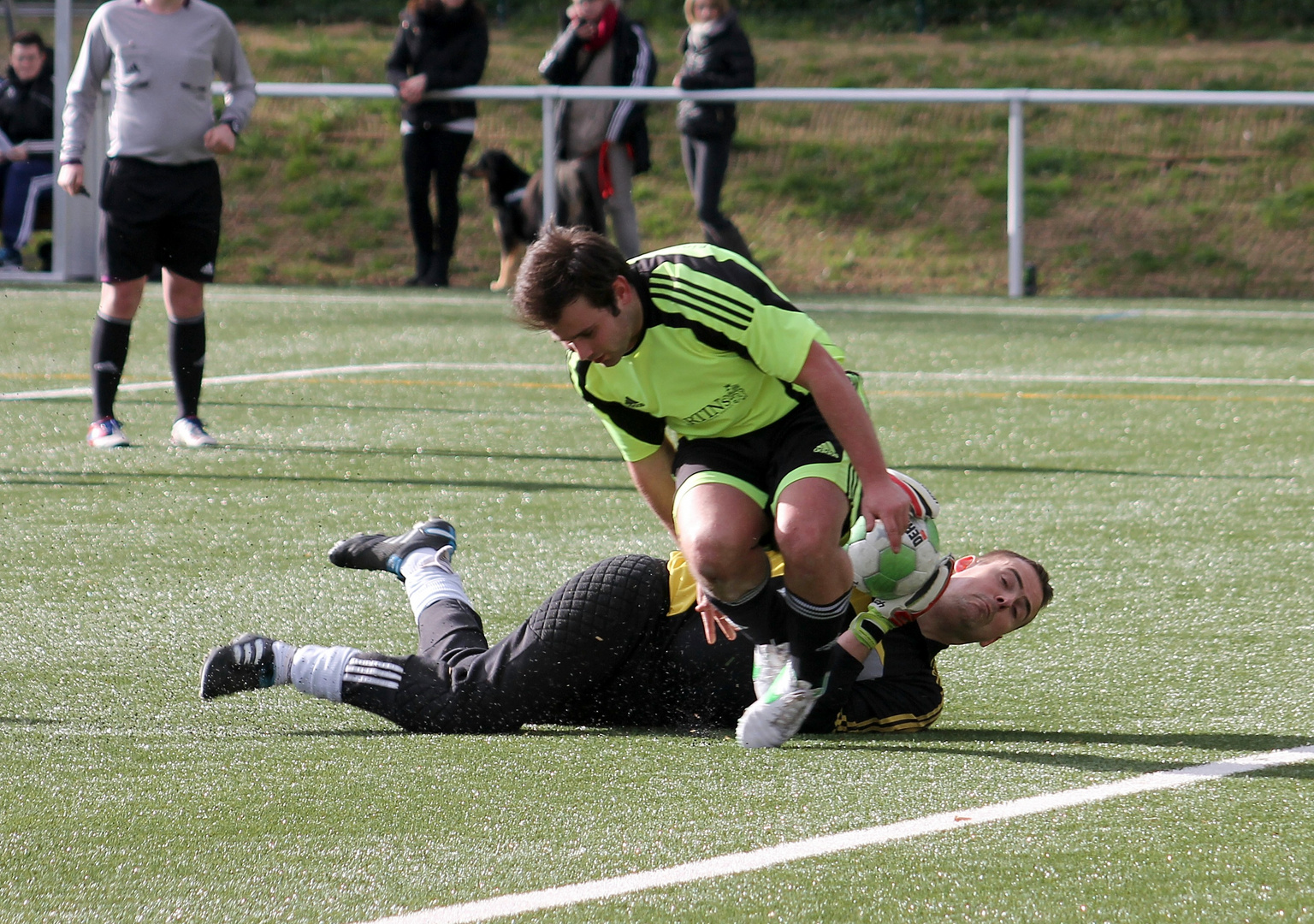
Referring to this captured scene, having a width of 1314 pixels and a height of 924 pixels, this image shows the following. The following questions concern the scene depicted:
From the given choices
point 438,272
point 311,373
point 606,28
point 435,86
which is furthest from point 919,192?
point 311,373

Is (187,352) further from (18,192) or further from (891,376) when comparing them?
(18,192)

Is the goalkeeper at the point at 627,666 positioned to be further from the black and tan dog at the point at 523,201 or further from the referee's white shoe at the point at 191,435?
the black and tan dog at the point at 523,201

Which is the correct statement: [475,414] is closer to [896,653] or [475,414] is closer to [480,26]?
[896,653]

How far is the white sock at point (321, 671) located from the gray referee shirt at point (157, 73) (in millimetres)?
3800

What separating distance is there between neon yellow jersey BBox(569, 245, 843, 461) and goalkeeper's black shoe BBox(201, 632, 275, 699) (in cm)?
88

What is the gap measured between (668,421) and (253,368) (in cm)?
635

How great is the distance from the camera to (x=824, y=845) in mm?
2861

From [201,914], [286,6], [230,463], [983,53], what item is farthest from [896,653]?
[286,6]

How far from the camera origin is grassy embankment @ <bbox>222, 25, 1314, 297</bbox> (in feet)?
58.7

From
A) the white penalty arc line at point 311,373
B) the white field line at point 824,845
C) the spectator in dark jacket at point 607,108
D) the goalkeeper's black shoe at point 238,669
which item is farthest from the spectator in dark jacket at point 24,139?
the white field line at point 824,845

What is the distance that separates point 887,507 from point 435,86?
35.3 ft

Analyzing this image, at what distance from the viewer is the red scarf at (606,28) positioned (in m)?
13.5

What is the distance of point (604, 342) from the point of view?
140 inches

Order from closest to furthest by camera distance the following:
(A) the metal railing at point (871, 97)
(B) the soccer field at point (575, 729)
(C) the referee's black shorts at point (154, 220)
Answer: (B) the soccer field at point (575, 729) → (C) the referee's black shorts at point (154, 220) → (A) the metal railing at point (871, 97)
